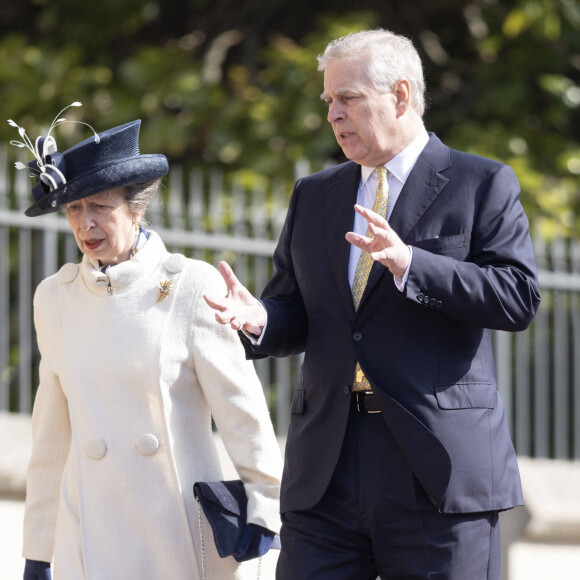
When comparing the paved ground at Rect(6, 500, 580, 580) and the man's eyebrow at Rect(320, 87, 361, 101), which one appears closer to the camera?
the man's eyebrow at Rect(320, 87, 361, 101)

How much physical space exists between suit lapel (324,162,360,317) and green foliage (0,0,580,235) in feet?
10.8

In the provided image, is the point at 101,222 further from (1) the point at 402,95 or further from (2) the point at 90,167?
(1) the point at 402,95

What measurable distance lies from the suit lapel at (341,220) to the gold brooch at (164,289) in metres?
0.51

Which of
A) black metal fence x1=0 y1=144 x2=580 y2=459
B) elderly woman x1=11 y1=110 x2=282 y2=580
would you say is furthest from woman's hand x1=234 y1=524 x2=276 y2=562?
black metal fence x1=0 y1=144 x2=580 y2=459

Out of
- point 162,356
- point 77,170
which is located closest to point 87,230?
point 77,170

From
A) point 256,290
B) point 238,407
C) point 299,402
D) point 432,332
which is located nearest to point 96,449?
point 238,407

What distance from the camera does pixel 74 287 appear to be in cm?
362

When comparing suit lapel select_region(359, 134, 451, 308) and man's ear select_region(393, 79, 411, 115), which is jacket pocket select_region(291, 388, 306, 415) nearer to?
suit lapel select_region(359, 134, 451, 308)

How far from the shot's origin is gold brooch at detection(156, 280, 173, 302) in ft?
11.5

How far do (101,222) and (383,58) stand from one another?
0.88 meters

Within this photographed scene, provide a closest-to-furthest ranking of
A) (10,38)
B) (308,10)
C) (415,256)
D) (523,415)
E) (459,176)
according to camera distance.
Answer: (415,256) → (459,176) → (523,415) → (10,38) → (308,10)

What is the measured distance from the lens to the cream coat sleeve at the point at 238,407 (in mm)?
3475

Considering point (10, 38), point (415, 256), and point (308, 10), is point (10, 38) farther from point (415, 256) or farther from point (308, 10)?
point (415, 256)

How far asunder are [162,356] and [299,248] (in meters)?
0.47
